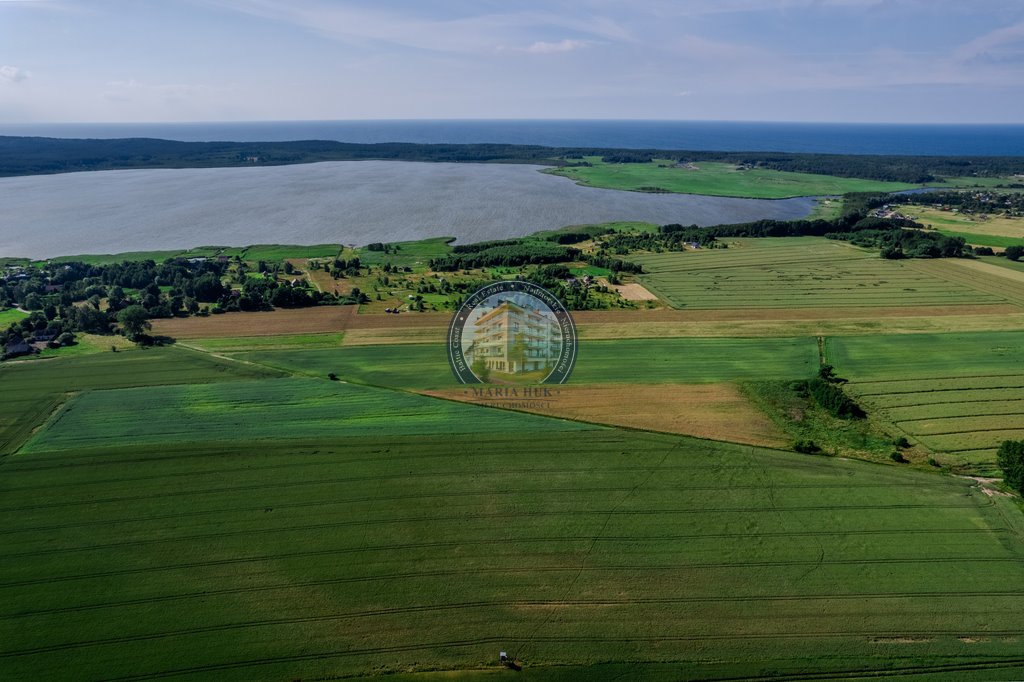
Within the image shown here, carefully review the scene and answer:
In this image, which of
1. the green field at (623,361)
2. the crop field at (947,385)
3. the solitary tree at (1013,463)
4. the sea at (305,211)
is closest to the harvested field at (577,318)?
the green field at (623,361)

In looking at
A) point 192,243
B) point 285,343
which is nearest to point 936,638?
point 285,343

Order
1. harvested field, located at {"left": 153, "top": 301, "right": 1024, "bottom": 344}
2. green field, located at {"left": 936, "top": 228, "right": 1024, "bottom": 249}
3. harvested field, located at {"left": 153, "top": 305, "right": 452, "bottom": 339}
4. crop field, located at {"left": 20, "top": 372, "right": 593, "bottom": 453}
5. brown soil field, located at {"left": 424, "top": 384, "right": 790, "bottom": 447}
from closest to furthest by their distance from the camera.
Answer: crop field, located at {"left": 20, "top": 372, "right": 593, "bottom": 453} → brown soil field, located at {"left": 424, "top": 384, "right": 790, "bottom": 447} → harvested field, located at {"left": 153, "top": 305, "right": 452, "bottom": 339} → harvested field, located at {"left": 153, "top": 301, "right": 1024, "bottom": 344} → green field, located at {"left": 936, "top": 228, "right": 1024, "bottom": 249}

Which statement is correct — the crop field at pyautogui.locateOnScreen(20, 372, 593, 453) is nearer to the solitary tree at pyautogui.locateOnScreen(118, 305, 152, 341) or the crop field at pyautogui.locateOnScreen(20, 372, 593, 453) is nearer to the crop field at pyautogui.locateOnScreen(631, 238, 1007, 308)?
the solitary tree at pyautogui.locateOnScreen(118, 305, 152, 341)

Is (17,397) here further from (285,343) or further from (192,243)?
(192,243)

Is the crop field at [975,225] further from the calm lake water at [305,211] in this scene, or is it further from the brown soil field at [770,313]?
the brown soil field at [770,313]

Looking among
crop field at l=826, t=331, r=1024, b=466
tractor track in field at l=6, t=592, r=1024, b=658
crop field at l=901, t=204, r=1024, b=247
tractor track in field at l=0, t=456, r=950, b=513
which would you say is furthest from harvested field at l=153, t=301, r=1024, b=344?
crop field at l=901, t=204, r=1024, b=247

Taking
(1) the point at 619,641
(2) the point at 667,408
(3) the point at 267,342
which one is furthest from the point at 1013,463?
(3) the point at 267,342
